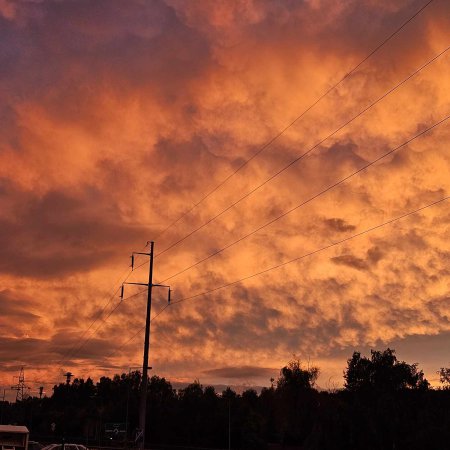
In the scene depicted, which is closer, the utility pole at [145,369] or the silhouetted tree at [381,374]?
the utility pole at [145,369]

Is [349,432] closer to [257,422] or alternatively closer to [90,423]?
[257,422]

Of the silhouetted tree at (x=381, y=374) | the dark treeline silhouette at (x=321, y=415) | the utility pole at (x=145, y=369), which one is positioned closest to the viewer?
the utility pole at (x=145, y=369)

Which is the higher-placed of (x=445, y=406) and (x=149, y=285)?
(x=149, y=285)

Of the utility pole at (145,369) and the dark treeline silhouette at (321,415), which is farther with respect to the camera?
the dark treeline silhouette at (321,415)

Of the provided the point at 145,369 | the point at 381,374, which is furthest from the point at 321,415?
the point at 145,369

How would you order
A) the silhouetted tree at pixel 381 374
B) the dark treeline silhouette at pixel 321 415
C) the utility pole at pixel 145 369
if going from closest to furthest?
the utility pole at pixel 145 369 → the dark treeline silhouette at pixel 321 415 → the silhouetted tree at pixel 381 374

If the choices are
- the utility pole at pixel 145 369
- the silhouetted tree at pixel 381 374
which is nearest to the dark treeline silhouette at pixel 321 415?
the silhouetted tree at pixel 381 374

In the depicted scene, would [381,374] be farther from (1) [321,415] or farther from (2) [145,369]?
(2) [145,369]

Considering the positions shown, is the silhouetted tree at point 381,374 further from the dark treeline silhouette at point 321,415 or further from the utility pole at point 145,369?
the utility pole at point 145,369

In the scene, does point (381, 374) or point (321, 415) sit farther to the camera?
point (381, 374)

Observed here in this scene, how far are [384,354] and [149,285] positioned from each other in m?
86.2

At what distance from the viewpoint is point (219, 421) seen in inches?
4887

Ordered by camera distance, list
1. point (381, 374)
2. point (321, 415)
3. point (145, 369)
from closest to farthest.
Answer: point (145, 369) → point (321, 415) → point (381, 374)

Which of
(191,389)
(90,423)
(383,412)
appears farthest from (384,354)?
(90,423)
